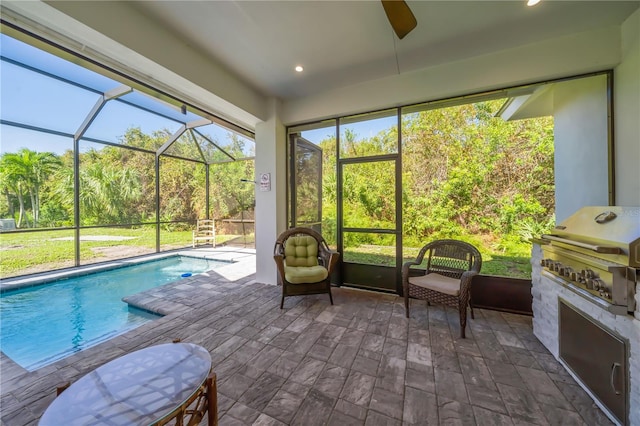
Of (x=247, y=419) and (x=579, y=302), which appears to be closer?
(x=247, y=419)

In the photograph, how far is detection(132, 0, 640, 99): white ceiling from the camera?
2.01 m

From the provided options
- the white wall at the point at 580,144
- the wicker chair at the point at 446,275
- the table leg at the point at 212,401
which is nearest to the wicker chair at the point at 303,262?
the wicker chair at the point at 446,275

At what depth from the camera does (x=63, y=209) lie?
472 centimetres

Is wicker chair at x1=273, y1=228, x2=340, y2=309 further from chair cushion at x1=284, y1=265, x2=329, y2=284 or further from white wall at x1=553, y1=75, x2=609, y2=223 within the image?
white wall at x1=553, y1=75, x2=609, y2=223

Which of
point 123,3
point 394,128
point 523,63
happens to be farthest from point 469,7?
point 123,3

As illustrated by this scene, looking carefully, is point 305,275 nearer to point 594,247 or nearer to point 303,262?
point 303,262

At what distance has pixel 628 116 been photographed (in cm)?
217

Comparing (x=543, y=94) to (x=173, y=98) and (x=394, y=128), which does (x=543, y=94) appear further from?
(x=173, y=98)

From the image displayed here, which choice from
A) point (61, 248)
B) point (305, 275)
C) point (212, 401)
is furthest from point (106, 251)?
point (212, 401)

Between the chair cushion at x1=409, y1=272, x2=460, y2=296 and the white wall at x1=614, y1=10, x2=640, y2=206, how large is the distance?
173 cm

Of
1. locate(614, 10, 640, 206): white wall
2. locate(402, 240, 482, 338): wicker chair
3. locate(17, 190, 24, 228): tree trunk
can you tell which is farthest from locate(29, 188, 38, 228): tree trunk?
locate(614, 10, 640, 206): white wall

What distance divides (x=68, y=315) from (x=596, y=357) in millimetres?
5771

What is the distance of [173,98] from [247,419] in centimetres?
362

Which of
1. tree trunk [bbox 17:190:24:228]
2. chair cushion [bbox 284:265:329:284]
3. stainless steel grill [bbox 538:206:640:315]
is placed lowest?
chair cushion [bbox 284:265:329:284]
